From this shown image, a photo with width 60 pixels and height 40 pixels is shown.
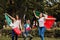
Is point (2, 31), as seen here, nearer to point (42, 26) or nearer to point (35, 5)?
point (35, 5)

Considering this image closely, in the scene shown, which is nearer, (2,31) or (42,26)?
(42,26)

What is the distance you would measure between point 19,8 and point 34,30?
5304 millimetres

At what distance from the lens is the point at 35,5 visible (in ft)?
109

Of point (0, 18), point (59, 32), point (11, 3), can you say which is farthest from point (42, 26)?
point (11, 3)

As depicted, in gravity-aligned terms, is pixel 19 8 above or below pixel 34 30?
above

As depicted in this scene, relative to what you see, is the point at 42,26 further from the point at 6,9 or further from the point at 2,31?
the point at 6,9

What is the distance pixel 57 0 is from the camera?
129 ft

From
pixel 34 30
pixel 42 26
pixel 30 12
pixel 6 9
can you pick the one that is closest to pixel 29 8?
pixel 30 12

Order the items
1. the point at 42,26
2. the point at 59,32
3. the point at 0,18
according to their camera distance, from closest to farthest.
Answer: the point at 42,26, the point at 59,32, the point at 0,18

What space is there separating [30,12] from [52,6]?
263 inches

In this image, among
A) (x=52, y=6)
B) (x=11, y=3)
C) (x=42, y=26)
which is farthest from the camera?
(x=52, y=6)

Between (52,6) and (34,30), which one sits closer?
(34,30)

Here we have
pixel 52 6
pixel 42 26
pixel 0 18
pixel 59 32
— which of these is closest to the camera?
pixel 42 26

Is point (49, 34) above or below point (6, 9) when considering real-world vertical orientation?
below
